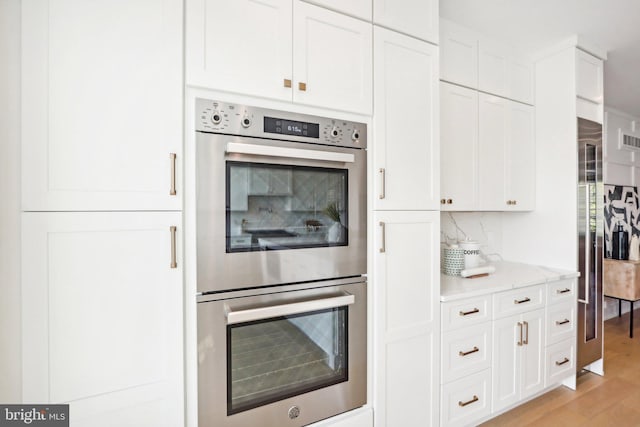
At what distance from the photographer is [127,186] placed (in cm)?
114

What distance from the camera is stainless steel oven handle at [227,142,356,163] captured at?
1282mm

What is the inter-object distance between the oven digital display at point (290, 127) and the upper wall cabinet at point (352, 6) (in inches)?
21.5

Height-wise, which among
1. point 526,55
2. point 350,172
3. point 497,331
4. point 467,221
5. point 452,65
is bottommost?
point 497,331

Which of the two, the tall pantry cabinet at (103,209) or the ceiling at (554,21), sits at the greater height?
the ceiling at (554,21)

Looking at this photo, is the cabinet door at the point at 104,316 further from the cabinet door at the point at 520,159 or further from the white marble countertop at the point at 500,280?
the cabinet door at the point at 520,159

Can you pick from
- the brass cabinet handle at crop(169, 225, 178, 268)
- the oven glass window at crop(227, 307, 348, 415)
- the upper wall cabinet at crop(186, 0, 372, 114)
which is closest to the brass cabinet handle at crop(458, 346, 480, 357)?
the oven glass window at crop(227, 307, 348, 415)

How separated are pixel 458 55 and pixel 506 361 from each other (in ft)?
7.02

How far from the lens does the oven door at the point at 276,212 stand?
1271 mm

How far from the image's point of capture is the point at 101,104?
1108 millimetres

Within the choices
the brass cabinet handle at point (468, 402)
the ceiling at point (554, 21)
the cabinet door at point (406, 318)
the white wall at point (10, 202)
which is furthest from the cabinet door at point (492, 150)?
the white wall at point (10, 202)

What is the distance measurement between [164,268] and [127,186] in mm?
318

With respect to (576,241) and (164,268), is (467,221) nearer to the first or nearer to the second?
(576,241)

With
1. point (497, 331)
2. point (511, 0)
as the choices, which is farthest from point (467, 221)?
point (511, 0)

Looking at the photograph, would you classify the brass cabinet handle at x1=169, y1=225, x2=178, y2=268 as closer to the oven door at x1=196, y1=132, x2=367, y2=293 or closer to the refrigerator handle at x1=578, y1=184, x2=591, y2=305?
the oven door at x1=196, y1=132, x2=367, y2=293
